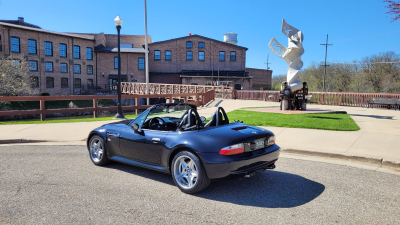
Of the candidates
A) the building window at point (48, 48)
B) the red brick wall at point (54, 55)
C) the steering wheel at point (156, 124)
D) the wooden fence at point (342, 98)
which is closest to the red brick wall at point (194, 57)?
the red brick wall at point (54, 55)

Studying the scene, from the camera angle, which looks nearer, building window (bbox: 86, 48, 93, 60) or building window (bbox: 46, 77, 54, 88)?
building window (bbox: 46, 77, 54, 88)

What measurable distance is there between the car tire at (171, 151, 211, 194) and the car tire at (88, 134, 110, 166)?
6.63 feet

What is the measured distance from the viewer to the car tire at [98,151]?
6.26 meters

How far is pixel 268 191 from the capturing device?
4820 millimetres

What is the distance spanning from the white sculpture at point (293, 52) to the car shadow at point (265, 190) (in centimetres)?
1446

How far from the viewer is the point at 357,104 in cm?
2595

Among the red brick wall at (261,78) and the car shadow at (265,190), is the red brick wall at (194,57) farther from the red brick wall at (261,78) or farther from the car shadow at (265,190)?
the car shadow at (265,190)

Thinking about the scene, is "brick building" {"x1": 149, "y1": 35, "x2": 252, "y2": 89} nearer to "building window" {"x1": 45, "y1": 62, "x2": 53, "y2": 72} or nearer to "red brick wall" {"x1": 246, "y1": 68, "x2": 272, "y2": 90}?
"red brick wall" {"x1": 246, "y1": 68, "x2": 272, "y2": 90}

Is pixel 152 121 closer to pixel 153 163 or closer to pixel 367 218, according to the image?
pixel 153 163

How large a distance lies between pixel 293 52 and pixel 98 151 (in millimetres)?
16257

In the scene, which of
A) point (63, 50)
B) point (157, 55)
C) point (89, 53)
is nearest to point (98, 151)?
point (63, 50)

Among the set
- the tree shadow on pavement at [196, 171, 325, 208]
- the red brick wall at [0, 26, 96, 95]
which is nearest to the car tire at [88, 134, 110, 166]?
the tree shadow on pavement at [196, 171, 325, 208]

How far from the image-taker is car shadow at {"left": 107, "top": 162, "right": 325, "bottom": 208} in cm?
439

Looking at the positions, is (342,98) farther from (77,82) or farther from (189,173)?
(77,82)
